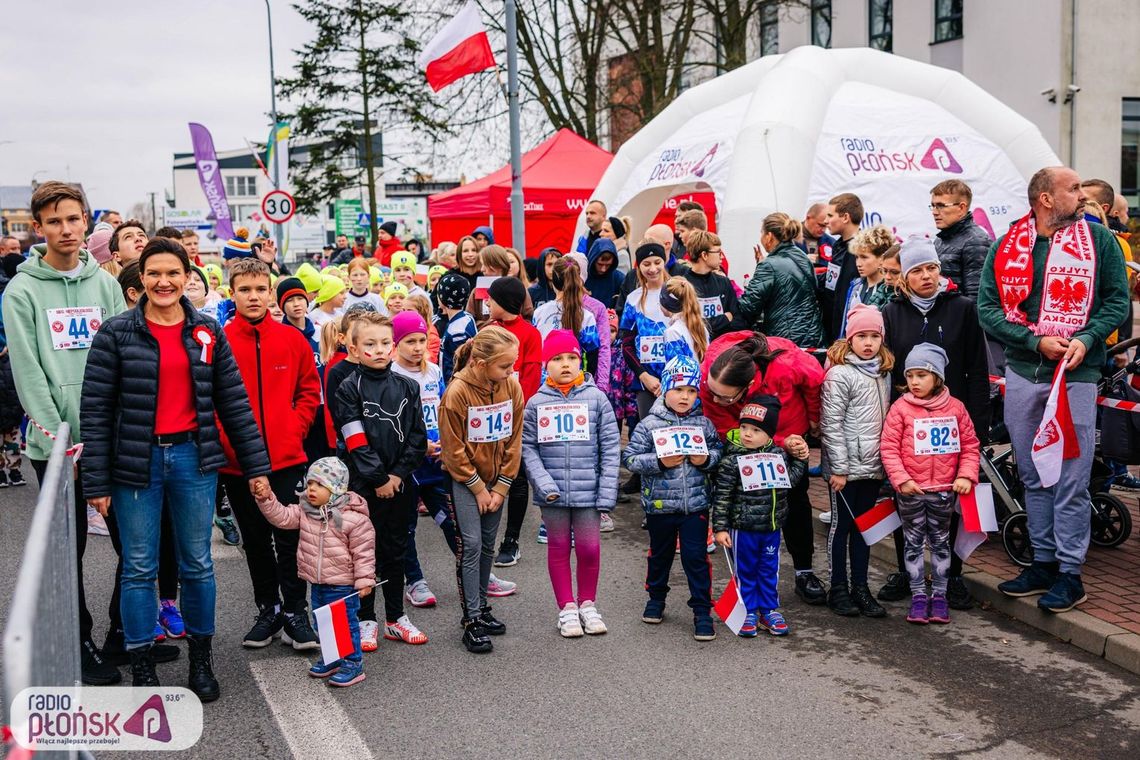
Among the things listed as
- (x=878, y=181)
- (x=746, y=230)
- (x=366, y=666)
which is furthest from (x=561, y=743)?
(x=878, y=181)

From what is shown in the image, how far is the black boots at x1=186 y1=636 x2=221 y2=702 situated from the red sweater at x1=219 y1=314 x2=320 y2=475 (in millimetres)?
990

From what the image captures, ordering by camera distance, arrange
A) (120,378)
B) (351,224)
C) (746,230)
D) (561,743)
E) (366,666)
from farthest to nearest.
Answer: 1. (351,224)
2. (746,230)
3. (366,666)
4. (120,378)
5. (561,743)

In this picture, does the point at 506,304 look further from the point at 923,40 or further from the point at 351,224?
the point at 351,224

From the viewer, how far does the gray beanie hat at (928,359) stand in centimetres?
572

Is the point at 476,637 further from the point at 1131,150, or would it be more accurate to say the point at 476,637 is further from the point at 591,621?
the point at 1131,150

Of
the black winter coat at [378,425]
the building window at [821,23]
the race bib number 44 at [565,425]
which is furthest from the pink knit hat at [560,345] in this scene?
the building window at [821,23]

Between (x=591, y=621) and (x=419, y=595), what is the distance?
1134 mm

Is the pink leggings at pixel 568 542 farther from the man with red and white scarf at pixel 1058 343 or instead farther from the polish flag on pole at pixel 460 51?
the polish flag on pole at pixel 460 51

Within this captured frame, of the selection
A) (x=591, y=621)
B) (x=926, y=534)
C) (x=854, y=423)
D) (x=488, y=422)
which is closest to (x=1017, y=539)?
(x=926, y=534)

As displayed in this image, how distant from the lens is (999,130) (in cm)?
1306

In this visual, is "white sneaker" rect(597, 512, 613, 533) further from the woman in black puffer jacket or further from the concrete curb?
the woman in black puffer jacket

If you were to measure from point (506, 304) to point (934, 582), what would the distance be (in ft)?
9.78

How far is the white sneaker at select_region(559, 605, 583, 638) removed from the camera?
5.54m

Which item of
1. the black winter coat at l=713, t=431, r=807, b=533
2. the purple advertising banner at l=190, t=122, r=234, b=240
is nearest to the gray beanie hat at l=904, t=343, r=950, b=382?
the black winter coat at l=713, t=431, r=807, b=533
